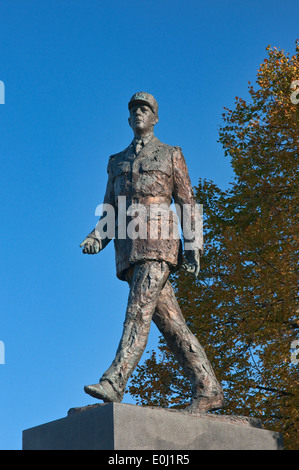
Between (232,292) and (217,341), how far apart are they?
1131mm

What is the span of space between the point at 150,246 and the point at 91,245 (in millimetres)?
800

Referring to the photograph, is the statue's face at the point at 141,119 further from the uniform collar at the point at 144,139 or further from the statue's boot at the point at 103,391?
the statue's boot at the point at 103,391

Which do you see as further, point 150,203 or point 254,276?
point 254,276

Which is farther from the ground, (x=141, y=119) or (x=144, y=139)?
Answer: (x=141, y=119)

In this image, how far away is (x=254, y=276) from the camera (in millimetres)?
16844

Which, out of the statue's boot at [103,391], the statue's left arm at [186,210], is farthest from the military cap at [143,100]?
the statue's boot at [103,391]

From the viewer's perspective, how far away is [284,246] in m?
16.4

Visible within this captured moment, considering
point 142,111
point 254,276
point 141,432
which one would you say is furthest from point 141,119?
point 254,276

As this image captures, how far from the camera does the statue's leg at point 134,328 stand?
24.4ft

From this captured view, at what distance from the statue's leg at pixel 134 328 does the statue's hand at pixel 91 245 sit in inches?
23.0

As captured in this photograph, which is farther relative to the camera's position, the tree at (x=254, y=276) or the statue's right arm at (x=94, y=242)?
the tree at (x=254, y=276)

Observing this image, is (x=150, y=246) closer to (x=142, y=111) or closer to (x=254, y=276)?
(x=142, y=111)

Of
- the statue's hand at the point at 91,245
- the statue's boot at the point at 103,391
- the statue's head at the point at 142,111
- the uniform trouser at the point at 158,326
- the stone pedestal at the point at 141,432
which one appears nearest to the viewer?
the stone pedestal at the point at 141,432
